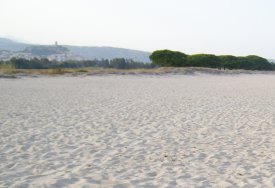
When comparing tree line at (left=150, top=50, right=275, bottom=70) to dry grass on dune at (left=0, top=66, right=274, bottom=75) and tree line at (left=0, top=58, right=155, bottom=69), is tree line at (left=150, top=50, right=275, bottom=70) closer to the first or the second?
dry grass on dune at (left=0, top=66, right=274, bottom=75)

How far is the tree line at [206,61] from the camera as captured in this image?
198 feet

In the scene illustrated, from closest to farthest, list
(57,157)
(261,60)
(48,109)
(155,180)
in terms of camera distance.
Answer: (155,180)
(57,157)
(48,109)
(261,60)

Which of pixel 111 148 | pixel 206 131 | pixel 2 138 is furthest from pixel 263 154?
pixel 2 138

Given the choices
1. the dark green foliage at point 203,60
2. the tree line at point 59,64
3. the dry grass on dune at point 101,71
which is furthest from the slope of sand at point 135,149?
the tree line at point 59,64

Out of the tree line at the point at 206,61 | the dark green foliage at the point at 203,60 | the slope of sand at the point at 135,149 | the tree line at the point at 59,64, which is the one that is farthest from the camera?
the tree line at the point at 59,64

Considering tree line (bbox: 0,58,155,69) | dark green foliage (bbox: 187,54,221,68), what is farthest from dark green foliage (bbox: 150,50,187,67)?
tree line (bbox: 0,58,155,69)

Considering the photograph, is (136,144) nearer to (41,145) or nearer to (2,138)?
(41,145)

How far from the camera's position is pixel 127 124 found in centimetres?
1007

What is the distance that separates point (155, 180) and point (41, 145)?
319cm

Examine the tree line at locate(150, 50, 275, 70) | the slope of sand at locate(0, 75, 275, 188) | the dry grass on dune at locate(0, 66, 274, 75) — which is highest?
the tree line at locate(150, 50, 275, 70)

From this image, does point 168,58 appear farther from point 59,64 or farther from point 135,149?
point 135,149

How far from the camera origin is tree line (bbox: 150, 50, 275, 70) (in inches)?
2379

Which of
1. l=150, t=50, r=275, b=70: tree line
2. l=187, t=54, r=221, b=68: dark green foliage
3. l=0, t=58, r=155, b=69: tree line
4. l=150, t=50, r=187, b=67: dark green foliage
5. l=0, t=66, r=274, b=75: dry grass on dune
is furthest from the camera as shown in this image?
l=0, t=58, r=155, b=69: tree line

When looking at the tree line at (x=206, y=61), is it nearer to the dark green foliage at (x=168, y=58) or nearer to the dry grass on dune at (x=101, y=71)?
the dark green foliage at (x=168, y=58)
